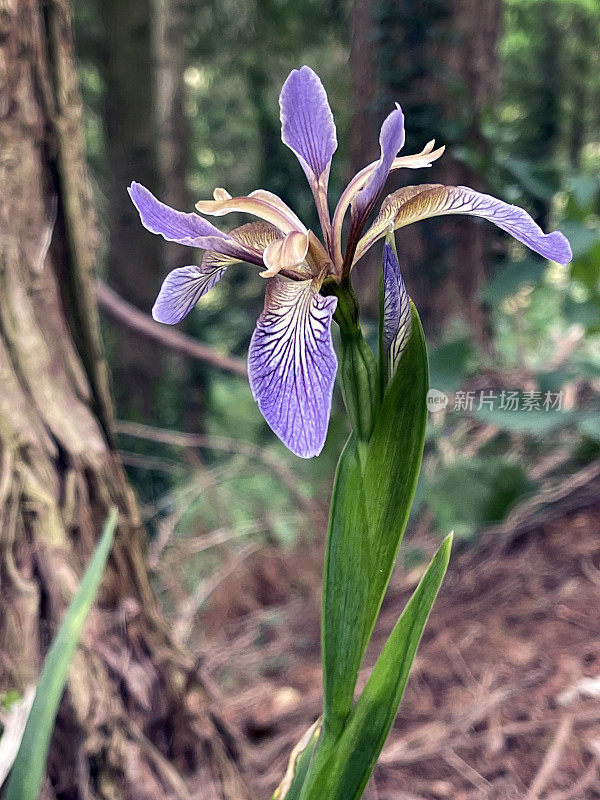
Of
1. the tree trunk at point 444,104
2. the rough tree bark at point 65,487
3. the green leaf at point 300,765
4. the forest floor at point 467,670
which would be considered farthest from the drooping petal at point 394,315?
the tree trunk at point 444,104

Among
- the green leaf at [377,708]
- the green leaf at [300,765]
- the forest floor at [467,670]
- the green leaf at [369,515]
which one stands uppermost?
the green leaf at [369,515]

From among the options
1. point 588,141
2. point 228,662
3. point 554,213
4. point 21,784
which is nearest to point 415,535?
point 228,662

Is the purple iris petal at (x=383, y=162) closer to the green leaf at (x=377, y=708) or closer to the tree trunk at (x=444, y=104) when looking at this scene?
the green leaf at (x=377, y=708)

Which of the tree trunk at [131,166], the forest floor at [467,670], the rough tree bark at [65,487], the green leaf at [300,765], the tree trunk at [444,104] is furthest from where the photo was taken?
the tree trunk at [131,166]

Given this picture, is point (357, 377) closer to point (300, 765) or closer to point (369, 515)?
point (369, 515)

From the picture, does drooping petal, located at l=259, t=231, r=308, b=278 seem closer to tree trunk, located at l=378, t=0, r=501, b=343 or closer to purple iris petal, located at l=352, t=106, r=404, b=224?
purple iris petal, located at l=352, t=106, r=404, b=224

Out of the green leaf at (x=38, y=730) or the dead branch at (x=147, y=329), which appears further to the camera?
the dead branch at (x=147, y=329)

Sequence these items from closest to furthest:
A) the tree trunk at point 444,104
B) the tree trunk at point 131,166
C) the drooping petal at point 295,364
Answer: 1. the drooping petal at point 295,364
2. the tree trunk at point 444,104
3. the tree trunk at point 131,166
